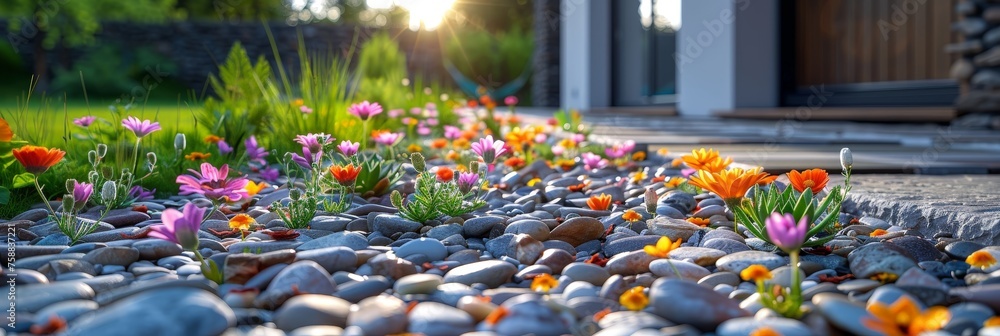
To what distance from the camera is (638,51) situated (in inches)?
368

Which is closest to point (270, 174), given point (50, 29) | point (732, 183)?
point (732, 183)

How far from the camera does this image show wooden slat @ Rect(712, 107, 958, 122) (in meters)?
4.38

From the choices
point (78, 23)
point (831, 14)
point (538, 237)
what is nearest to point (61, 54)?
point (78, 23)

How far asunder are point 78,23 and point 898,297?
1737cm

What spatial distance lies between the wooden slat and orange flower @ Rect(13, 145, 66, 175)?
13.5 feet

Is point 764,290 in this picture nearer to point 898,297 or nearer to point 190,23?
→ point 898,297

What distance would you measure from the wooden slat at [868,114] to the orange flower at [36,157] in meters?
4.12

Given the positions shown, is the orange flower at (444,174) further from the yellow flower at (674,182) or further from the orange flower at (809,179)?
the orange flower at (809,179)

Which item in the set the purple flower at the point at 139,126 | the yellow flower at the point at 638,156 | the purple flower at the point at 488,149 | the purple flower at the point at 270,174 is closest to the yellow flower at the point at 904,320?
the purple flower at the point at 488,149

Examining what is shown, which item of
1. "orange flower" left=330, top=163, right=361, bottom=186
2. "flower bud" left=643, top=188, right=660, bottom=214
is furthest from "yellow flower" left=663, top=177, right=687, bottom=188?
"orange flower" left=330, top=163, right=361, bottom=186

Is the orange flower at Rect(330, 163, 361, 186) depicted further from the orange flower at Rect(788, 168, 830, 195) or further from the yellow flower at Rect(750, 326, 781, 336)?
the yellow flower at Rect(750, 326, 781, 336)

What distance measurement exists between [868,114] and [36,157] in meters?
4.39

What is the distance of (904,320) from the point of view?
3.26 feet

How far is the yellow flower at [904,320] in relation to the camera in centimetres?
98
